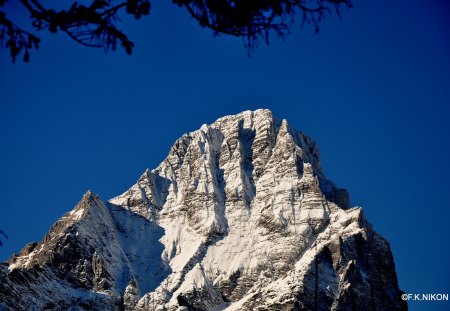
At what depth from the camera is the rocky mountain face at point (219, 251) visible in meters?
152

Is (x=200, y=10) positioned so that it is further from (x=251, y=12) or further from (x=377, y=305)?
(x=377, y=305)

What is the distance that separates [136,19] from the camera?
19.5 m

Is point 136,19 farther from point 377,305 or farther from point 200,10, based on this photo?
point 377,305

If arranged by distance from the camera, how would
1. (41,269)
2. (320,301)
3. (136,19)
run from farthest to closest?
(41,269), (320,301), (136,19)

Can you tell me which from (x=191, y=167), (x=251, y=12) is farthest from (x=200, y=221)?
(x=251, y=12)

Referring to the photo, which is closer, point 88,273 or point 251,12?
point 251,12

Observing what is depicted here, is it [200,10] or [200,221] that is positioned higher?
[200,221]

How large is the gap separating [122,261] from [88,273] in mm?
11294

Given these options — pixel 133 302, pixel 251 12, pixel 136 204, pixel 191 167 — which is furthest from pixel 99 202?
pixel 251 12

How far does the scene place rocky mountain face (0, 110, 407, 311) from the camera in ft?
499

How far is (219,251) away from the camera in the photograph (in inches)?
6890

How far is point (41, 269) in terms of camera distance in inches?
6216

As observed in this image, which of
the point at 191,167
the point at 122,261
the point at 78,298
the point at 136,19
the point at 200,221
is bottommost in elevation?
the point at 136,19

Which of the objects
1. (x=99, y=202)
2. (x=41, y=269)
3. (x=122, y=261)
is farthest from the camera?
(x=99, y=202)
